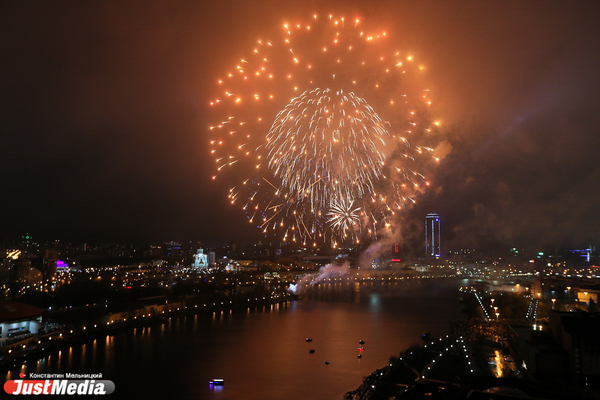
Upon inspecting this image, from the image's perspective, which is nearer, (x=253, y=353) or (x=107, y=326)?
(x=253, y=353)

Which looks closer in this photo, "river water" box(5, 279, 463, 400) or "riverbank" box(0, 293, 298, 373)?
"river water" box(5, 279, 463, 400)

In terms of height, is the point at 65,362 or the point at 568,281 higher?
the point at 568,281

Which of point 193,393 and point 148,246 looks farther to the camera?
point 148,246

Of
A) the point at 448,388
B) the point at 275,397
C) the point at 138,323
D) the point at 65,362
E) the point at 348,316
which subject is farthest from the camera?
the point at 348,316

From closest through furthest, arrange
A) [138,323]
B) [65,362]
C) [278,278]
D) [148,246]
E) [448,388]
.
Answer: [448,388] < [65,362] < [138,323] < [278,278] < [148,246]

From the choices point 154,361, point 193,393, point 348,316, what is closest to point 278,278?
point 348,316

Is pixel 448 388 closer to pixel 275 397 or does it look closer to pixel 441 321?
pixel 275 397

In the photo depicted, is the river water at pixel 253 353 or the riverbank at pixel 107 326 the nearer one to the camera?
the river water at pixel 253 353
